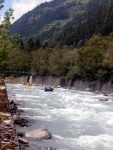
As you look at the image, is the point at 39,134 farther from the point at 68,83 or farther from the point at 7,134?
the point at 68,83

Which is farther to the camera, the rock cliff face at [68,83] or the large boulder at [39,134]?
the rock cliff face at [68,83]

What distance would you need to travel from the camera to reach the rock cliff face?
6735 cm

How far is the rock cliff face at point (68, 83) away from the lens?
221 ft

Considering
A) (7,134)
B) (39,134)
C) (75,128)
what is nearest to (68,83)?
(75,128)

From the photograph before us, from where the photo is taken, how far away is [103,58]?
70500mm

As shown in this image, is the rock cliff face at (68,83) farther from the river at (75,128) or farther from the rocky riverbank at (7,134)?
the rocky riverbank at (7,134)

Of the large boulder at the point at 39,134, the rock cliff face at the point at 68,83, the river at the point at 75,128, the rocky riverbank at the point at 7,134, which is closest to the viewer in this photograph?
the rocky riverbank at the point at 7,134

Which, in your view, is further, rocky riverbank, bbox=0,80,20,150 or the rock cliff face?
the rock cliff face

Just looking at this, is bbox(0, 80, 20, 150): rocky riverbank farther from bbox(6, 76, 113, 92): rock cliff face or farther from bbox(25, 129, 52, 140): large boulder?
bbox(6, 76, 113, 92): rock cliff face

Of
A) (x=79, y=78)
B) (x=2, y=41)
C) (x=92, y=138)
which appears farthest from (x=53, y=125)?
(x=79, y=78)

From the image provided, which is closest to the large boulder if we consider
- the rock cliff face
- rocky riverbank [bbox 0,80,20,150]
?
rocky riverbank [bbox 0,80,20,150]

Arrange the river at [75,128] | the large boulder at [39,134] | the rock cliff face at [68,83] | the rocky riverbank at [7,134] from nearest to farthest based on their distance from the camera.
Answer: the rocky riverbank at [7,134]
the river at [75,128]
the large boulder at [39,134]
the rock cliff face at [68,83]

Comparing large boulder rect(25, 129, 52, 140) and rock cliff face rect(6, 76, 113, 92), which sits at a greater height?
rock cliff face rect(6, 76, 113, 92)

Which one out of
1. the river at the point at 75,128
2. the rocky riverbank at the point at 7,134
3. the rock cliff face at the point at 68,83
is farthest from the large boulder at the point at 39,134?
the rock cliff face at the point at 68,83
